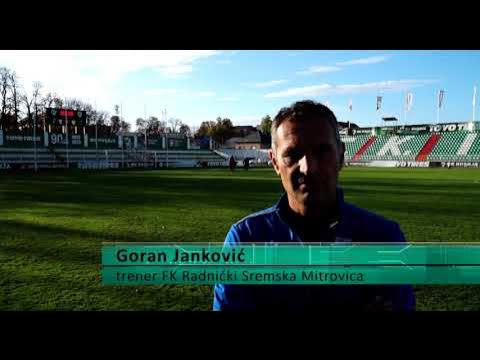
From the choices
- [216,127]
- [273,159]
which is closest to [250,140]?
[216,127]

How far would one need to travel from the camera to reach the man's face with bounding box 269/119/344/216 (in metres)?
1.79

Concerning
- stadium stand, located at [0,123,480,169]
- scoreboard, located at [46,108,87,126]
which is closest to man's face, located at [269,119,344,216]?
scoreboard, located at [46,108,87,126]

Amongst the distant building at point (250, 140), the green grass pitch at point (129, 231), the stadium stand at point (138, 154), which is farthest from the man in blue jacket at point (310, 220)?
the stadium stand at point (138, 154)

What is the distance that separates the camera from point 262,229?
188 cm

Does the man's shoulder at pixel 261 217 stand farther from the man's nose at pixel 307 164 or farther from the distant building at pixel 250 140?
the distant building at pixel 250 140

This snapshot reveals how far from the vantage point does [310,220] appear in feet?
6.27

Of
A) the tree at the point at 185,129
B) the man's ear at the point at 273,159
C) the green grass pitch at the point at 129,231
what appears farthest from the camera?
the tree at the point at 185,129

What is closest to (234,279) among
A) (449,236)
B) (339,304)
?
(339,304)

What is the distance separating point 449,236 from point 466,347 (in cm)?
395

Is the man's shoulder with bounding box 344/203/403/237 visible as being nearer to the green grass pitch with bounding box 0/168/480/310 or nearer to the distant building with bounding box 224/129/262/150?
the green grass pitch with bounding box 0/168/480/310

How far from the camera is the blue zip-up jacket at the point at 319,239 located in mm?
1851

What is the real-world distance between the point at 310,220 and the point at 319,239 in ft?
0.35
